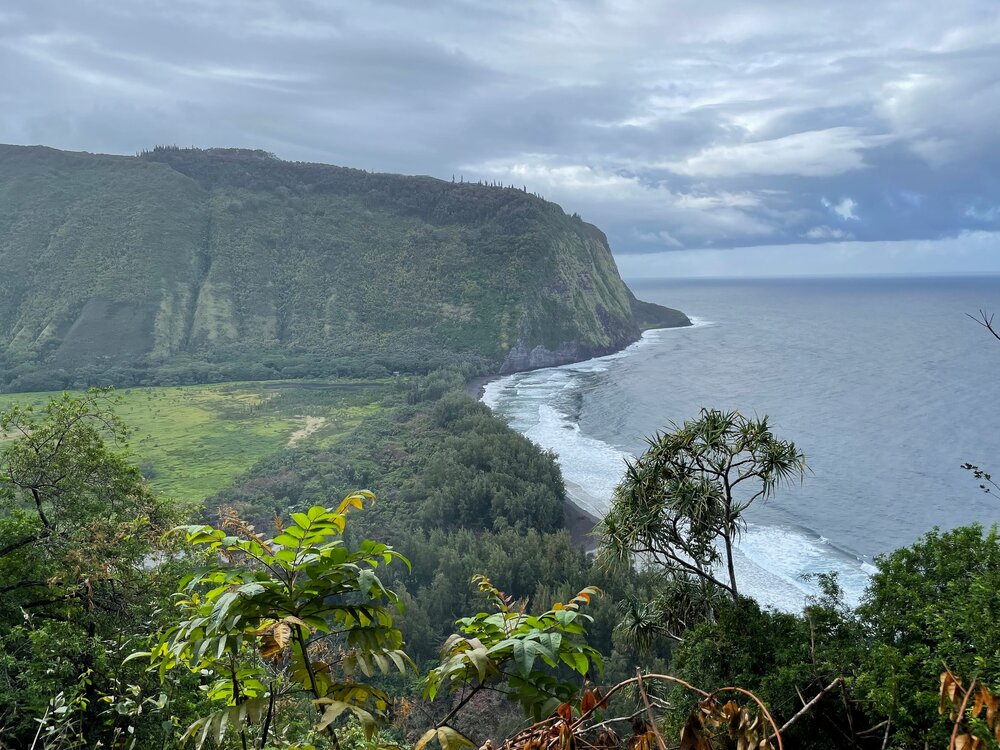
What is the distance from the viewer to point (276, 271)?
5423 inches

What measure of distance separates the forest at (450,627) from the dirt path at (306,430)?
29.3 metres

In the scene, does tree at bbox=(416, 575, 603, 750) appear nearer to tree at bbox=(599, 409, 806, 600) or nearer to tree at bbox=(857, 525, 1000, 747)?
tree at bbox=(857, 525, 1000, 747)

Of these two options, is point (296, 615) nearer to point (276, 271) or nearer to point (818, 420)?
point (818, 420)

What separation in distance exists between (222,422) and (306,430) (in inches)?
429

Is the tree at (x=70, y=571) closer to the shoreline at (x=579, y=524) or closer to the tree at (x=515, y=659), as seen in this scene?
the tree at (x=515, y=659)

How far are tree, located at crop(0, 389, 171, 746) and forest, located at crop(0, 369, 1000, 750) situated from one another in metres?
0.05

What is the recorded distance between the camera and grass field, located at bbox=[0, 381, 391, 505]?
5300 centimetres

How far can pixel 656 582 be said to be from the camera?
27.3 metres

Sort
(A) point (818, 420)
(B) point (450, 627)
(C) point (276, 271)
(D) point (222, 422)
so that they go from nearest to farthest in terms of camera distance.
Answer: (B) point (450, 627)
(A) point (818, 420)
(D) point (222, 422)
(C) point (276, 271)

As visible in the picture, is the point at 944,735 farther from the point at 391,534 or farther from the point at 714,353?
the point at 714,353

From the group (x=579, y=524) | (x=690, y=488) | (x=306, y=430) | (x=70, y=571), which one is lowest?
(x=306, y=430)

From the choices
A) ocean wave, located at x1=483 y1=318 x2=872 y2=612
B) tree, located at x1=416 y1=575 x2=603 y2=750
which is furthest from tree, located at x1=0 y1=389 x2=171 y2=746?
ocean wave, located at x1=483 y1=318 x2=872 y2=612

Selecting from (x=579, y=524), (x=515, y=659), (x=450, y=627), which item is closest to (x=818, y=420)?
(x=579, y=524)

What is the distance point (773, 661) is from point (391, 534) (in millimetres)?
25891
